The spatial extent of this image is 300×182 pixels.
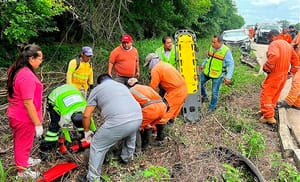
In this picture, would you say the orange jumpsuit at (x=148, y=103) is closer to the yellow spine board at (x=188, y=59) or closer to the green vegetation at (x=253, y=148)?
the green vegetation at (x=253, y=148)

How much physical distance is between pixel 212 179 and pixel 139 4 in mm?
8367

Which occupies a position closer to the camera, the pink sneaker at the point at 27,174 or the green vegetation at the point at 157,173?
the green vegetation at the point at 157,173

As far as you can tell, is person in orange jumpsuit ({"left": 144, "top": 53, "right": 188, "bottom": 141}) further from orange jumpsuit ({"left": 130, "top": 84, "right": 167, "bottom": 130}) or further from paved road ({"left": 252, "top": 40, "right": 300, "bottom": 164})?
paved road ({"left": 252, "top": 40, "right": 300, "bottom": 164})

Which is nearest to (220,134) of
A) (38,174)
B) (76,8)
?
(38,174)

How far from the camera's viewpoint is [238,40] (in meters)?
17.9

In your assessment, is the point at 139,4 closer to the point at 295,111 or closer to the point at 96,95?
the point at 295,111

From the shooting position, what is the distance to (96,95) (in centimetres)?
391

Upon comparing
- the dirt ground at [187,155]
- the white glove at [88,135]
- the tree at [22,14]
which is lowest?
the dirt ground at [187,155]

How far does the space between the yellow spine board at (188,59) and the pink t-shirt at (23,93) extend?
135 inches

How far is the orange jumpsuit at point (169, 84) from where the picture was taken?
17.0 ft

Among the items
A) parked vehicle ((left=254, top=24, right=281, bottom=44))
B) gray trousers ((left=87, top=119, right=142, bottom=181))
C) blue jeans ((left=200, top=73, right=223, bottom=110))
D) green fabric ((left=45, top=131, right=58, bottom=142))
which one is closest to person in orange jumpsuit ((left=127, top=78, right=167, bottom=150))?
gray trousers ((left=87, top=119, right=142, bottom=181))

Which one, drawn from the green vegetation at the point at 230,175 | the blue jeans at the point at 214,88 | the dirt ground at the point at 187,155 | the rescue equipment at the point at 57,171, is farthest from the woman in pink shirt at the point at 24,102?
the blue jeans at the point at 214,88

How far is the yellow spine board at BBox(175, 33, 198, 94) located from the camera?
6.78 m

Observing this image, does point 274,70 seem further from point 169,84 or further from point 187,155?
point 187,155
